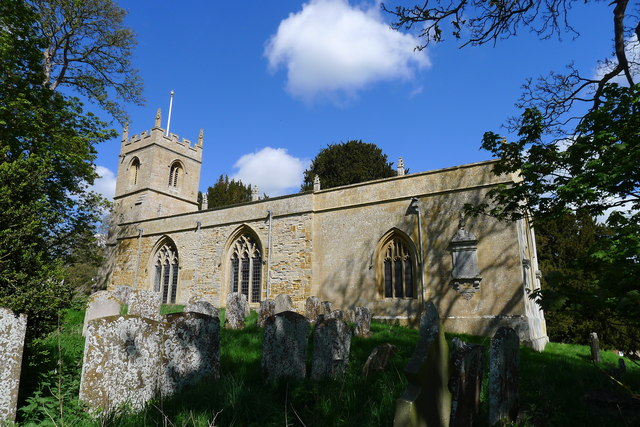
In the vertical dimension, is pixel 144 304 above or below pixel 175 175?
below

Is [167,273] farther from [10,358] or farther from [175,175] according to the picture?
[10,358]

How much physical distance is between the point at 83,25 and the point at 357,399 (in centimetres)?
1747

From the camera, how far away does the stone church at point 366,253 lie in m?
11.7

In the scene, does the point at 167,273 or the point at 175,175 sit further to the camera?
the point at 175,175

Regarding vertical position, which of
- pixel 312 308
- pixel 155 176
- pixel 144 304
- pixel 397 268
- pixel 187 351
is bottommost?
pixel 187 351

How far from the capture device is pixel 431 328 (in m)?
3.18

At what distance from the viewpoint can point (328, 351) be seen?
5277 millimetres

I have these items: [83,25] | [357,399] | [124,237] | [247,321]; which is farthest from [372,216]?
[124,237]

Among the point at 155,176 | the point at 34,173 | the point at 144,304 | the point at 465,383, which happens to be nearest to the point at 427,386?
the point at 465,383

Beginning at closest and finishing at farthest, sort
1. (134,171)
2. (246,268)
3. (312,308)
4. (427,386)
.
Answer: (427,386) < (312,308) < (246,268) < (134,171)

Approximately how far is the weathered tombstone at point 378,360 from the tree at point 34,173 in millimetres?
3804

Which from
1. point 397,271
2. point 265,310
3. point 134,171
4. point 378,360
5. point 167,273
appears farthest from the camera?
point 134,171

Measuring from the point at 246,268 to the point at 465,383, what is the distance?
1448cm

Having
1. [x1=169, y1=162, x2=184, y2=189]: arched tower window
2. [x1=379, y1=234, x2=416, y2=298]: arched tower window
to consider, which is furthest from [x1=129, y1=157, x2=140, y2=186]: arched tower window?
[x1=379, y1=234, x2=416, y2=298]: arched tower window
